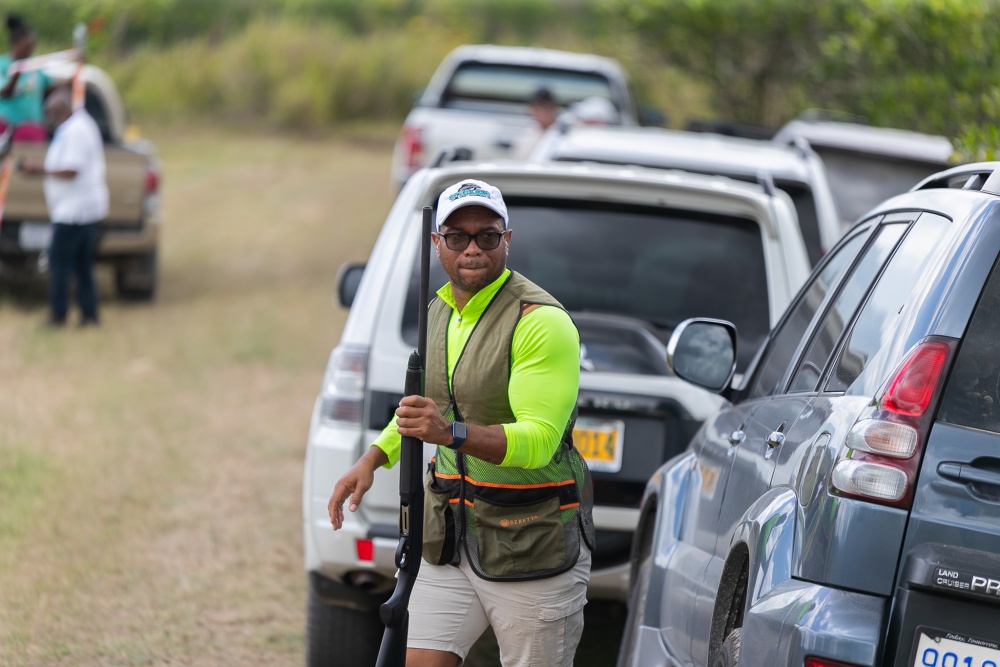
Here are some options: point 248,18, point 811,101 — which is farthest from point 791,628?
point 248,18

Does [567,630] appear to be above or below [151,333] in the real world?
above

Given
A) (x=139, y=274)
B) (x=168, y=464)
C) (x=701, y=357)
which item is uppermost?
(x=701, y=357)

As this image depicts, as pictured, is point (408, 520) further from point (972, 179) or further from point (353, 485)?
point (972, 179)

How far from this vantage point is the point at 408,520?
3.59 m

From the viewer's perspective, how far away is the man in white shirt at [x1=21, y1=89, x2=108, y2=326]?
11703 millimetres

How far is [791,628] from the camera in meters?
2.74

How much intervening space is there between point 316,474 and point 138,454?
12.4 feet

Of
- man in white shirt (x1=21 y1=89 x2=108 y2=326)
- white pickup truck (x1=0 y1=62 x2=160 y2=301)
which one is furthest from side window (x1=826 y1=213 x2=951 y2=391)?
white pickup truck (x1=0 y1=62 x2=160 y2=301)

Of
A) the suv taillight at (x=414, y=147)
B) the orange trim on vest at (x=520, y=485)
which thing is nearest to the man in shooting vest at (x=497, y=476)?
the orange trim on vest at (x=520, y=485)

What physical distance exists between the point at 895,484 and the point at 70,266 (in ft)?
33.4

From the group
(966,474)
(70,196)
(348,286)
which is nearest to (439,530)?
(966,474)

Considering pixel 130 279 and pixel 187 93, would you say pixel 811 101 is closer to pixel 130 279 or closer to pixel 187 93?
pixel 130 279

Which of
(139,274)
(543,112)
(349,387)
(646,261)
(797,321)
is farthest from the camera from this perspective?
(139,274)

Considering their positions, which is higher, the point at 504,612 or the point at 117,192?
the point at 504,612
